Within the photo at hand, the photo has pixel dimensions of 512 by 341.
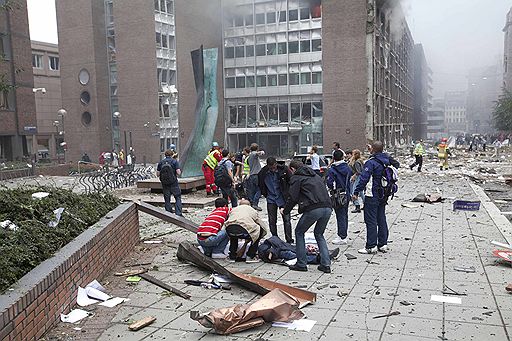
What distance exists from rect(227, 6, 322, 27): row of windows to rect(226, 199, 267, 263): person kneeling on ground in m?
37.7

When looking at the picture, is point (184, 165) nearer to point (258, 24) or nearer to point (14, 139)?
point (14, 139)

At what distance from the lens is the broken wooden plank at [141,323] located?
4535mm

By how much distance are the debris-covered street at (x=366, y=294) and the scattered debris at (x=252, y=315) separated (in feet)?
0.26

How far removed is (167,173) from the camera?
10.9 m

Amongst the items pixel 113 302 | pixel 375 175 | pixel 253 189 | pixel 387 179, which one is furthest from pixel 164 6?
pixel 113 302

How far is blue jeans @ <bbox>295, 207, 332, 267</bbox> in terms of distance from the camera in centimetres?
625

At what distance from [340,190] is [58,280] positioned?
496cm

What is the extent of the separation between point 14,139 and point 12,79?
3962 mm

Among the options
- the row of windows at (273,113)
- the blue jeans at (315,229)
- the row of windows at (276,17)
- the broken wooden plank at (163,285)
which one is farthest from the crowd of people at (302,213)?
the row of windows at (276,17)

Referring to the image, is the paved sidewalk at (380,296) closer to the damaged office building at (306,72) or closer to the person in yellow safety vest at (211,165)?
the person in yellow safety vest at (211,165)

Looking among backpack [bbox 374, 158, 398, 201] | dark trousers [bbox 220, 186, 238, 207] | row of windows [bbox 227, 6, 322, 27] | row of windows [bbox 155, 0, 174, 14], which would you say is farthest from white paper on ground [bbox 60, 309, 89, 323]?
row of windows [bbox 155, 0, 174, 14]

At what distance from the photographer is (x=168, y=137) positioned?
43531mm

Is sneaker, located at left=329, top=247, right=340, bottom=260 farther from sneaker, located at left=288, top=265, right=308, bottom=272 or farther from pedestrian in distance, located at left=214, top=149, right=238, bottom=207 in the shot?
pedestrian in distance, located at left=214, top=149, right=238, bottom=207

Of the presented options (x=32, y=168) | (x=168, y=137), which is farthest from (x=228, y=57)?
(x=32, y=168)
